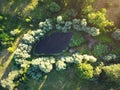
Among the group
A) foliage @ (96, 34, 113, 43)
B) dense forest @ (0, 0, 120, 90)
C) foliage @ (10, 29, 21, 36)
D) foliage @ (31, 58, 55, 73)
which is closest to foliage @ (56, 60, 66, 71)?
dense forest @ (0, 0, 120, 90)

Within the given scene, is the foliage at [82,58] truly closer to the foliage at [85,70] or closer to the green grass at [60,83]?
the foliage at [85,70]

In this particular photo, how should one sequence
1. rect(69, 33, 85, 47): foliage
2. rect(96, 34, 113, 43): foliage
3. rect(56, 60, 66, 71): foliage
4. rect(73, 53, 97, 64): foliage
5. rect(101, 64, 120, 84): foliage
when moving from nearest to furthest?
rect(101, 64, 120, 84): foliage < rect(73, 53, 97, 64): foliage < rect(56, 60, 66, 71): foliage < rect(96, 34, 113, 43): foliage < rect(69, 33, 85, 47): foliage

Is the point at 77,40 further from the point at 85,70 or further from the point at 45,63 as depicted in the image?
the point at 45,63

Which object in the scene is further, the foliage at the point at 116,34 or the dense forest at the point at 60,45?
the dense forest at the point at 60,45

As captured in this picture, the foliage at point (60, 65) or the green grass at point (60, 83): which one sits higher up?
the foliage at point (60, 65)

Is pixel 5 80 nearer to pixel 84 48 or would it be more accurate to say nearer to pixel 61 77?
pixel 61 77

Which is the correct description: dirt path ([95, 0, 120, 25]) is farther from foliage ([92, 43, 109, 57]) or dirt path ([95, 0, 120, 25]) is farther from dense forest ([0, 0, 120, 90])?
foliage ([92, 43, 109, 57])

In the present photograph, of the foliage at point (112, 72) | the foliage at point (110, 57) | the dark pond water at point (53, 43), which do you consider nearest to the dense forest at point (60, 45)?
the dark pond water at point (53, 43)
